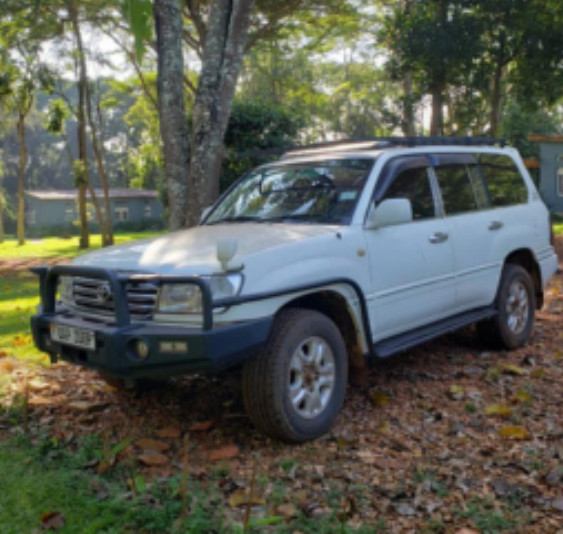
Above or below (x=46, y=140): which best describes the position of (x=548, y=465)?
below

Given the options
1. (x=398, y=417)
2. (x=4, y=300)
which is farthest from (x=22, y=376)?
(x=4, y=300)

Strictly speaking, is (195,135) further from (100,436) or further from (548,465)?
(548,465)

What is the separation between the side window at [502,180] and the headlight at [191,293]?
129 inches

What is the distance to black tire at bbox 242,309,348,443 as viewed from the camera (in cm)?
381

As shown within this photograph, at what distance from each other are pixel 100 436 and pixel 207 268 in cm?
140

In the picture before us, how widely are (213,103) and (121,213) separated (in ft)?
158

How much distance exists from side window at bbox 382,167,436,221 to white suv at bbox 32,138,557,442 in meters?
0.01

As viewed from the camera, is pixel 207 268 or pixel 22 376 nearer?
pixel 207 268

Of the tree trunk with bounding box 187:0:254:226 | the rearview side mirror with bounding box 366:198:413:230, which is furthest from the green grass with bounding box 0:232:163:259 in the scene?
the rearview side mirror with bounding box 366:198:413:230

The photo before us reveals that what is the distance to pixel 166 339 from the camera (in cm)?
358

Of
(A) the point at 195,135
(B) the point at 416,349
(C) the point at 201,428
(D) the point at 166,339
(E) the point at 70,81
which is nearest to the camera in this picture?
(D) the point at 166,339

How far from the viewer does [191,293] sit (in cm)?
368

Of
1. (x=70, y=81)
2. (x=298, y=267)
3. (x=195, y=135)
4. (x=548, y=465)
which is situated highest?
(x=70, y=81)

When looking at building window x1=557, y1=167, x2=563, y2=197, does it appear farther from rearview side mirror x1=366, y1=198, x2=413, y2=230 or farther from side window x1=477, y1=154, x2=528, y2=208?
rearview side mirror x1=366, y1=198, x2=413, y2=230
